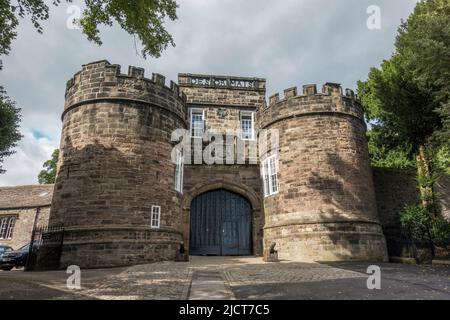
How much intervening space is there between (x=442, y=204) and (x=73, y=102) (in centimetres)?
2117

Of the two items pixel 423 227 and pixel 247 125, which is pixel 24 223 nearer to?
pixel 247 125

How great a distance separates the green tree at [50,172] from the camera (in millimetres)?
33978

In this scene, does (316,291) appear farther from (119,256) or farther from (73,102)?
(73,102)

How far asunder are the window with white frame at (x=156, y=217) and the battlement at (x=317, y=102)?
7237mm

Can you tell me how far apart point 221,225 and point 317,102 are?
7.82 meters

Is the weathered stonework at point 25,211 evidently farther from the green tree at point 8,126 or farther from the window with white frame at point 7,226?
the green tree at point 8,126

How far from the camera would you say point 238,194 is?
53.6 ft

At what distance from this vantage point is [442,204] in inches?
734

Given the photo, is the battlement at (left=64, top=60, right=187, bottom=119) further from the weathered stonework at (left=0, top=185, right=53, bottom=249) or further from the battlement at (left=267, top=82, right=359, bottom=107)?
the weathered stonework at (left=0, top=185, right=53, bottom=249)

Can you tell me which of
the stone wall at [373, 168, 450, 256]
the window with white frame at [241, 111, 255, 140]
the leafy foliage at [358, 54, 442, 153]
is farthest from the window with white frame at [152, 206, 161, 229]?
the leafy foliage at [358, 54, 442, 153]

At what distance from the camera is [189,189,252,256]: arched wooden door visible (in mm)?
15578

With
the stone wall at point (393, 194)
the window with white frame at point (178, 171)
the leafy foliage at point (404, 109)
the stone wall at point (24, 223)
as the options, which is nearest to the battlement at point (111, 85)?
the window with white frame at point (178, 171)

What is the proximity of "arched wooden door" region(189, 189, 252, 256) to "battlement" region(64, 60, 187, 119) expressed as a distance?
579 centimetres
